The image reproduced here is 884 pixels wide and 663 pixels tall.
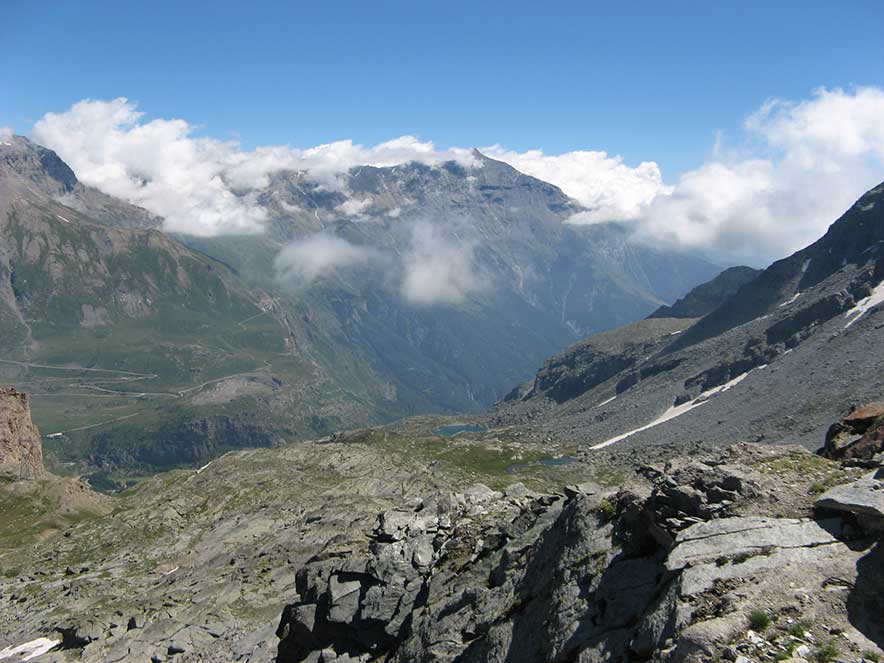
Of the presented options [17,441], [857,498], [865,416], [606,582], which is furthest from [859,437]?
[17,441]

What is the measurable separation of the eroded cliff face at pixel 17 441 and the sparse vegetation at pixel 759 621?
174911mm

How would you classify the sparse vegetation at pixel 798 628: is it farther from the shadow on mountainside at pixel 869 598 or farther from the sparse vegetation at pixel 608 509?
the sparse vegetation at pixel 608 509

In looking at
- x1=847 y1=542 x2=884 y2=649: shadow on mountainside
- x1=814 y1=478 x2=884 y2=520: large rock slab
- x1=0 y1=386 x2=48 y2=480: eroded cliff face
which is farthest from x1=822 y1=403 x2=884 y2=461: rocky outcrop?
x1=0 y1=386 x2=48 y2=480: eroded cliff face

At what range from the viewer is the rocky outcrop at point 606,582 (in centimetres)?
1802

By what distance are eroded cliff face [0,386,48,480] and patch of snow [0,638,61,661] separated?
98709 millimetres

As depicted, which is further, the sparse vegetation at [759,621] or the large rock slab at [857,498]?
the large rock slab at [857,498]

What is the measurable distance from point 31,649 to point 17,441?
379 ft

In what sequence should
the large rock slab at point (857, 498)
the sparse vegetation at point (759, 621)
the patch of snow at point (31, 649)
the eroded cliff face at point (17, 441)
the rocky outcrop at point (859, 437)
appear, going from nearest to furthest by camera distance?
the sparse vegetation at point (759, 621) < the large rock slab at point (857, 498) < the rocky outcrop at point (859, 437) < the patch of snow at point (31, 649) < the eroded cliff face at point (17, 441)

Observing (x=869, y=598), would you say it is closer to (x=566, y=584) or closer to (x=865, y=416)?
(x=566, y=584)

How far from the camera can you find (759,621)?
17.2 metres

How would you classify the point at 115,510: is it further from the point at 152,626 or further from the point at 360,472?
the point at 152,626

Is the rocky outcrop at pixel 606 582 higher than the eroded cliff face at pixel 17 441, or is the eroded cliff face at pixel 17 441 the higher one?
the eroded cliff face at pixel 17 441

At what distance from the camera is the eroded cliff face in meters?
158

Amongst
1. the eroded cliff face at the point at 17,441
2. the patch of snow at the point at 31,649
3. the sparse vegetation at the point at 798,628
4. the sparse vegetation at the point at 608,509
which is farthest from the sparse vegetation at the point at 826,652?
the eroded cliff face at the point at 17,441
